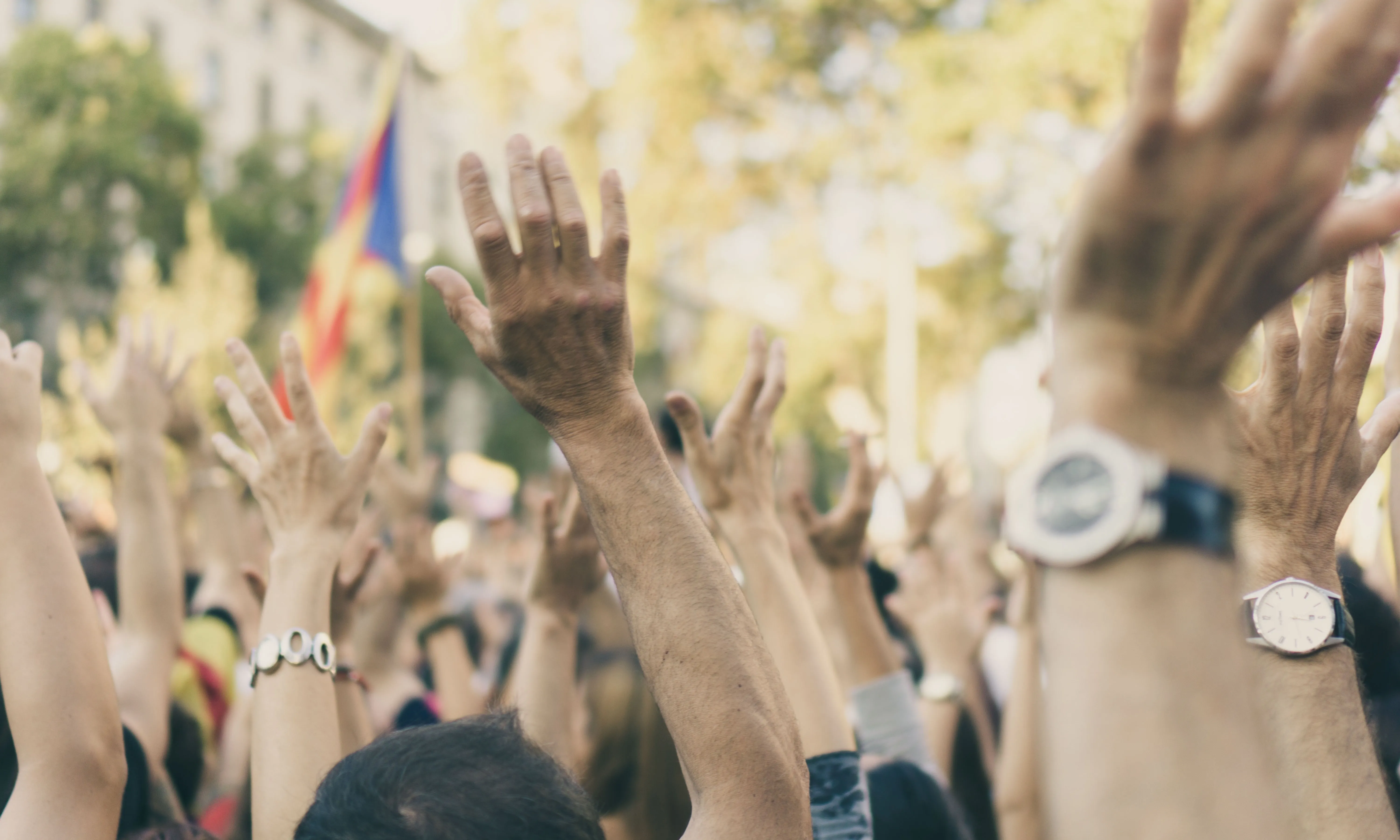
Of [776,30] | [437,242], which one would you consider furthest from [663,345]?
[776,30]

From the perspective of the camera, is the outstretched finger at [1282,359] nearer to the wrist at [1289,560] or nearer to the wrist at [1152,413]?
the wrist at [1289,560]

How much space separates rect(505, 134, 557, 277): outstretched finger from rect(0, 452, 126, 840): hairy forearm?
102 centimetres

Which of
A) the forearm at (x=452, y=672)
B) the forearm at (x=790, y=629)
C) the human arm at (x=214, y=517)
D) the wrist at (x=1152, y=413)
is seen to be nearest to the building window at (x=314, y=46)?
the human arm at (x=214, y=517)

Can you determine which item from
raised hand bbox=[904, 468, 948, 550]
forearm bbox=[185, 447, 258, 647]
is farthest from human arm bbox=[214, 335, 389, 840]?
raised hand bbox=[904, 468, 948, 550]

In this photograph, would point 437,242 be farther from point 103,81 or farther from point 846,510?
point 846,510

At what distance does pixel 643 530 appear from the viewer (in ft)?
4.77

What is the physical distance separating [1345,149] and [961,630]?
8.98ft

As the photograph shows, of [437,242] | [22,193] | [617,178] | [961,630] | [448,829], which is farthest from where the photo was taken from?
[437,242]

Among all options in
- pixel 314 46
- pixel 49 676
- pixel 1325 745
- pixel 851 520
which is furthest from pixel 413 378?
pixel 314 46

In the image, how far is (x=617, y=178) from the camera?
5.02 feet

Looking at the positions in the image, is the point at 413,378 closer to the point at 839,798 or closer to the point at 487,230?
the point at 839,798

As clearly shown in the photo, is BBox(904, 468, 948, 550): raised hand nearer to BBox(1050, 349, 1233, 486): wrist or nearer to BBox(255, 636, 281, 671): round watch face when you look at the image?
BBox(255, 636, 281, 671): round watch face

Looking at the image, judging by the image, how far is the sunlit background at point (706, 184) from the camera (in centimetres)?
1216

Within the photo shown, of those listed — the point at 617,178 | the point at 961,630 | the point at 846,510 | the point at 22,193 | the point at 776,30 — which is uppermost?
the point at 22,193
